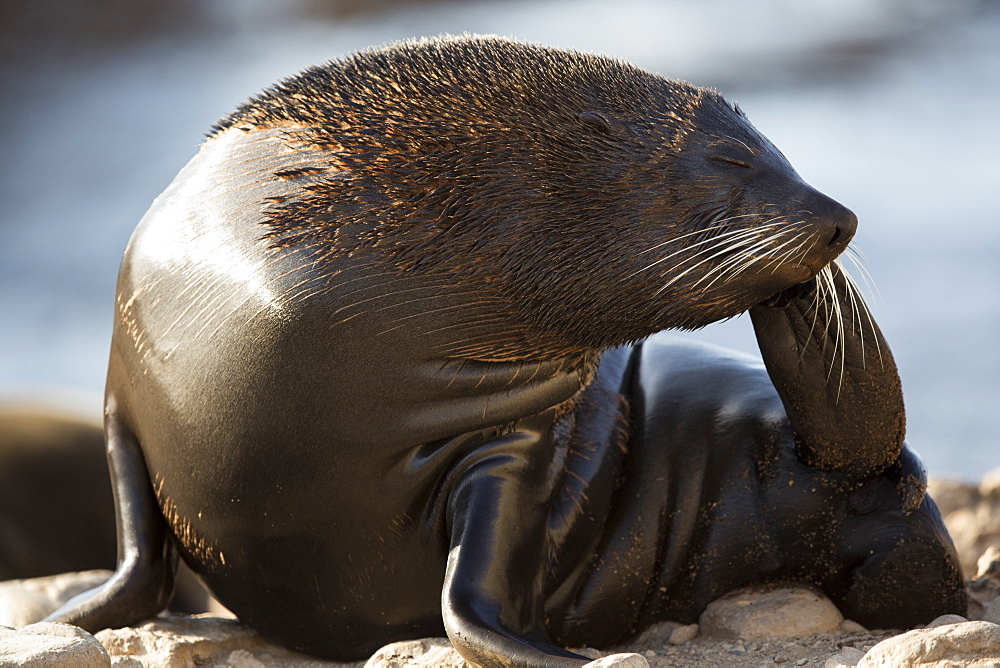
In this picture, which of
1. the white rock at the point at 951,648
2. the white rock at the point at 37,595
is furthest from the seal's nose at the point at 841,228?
the white rock at the point at 37,595

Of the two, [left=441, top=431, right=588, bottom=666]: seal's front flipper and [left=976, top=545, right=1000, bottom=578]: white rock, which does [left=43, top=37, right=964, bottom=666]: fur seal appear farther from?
[left=976, top=545, right=1000, bottom=578]: white rock

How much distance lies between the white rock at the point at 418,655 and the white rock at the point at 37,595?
158 cm

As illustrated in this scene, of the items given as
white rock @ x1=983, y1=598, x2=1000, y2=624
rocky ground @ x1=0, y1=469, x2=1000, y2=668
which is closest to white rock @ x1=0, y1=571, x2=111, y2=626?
rocky ground @ x1=0, y1=469, x2=1000, y2=668

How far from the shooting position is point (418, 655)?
3150 mm

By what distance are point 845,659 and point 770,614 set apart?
2.18ft

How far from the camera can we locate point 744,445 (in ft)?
12.3

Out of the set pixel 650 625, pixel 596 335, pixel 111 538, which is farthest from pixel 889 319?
pixel 596 335

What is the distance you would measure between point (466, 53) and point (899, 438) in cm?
163

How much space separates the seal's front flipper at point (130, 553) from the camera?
343 cm

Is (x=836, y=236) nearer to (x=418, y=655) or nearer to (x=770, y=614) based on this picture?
(x=770, y=614)

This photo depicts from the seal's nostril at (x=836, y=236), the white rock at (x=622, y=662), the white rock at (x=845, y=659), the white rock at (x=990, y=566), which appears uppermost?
the seal's nostril at (x=836, y=236)

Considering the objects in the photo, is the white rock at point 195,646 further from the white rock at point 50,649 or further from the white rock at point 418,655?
the white rock at point 50,649

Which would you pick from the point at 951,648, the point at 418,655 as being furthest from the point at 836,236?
the point at 418,655

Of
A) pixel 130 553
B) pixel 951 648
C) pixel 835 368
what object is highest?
pixel 835 368
